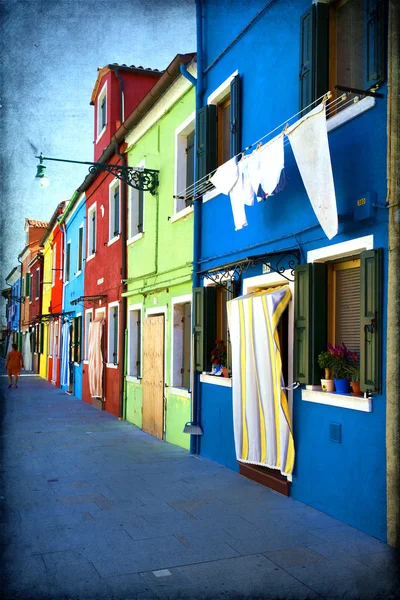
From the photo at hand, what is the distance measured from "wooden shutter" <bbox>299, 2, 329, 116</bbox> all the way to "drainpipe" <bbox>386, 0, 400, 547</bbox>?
1.25 m

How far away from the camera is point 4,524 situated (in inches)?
269

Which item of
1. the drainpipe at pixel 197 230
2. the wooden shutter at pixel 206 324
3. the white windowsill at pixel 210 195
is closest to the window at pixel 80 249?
the drainpipe at pixel 197 230

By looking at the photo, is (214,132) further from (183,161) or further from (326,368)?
(326,368)

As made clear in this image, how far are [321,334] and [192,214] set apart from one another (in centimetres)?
470

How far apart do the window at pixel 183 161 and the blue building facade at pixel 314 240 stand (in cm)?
164

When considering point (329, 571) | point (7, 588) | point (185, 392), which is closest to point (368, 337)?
point (329, 571)

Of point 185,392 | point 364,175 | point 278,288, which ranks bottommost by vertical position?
point 185,392

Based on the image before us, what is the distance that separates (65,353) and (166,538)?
19.7m

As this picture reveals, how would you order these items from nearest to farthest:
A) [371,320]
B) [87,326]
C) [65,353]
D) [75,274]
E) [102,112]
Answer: [371,320] → [102,112] → [87,326] → [75,274] → [65,353]

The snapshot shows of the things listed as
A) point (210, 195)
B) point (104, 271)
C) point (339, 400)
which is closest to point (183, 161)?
point (210, 195)

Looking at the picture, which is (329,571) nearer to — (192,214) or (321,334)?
(321,334)

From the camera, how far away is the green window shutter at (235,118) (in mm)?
9508

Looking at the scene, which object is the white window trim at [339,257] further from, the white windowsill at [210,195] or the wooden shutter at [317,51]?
the white windowsill at [210,195]

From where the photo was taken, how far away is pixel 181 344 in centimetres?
1227
